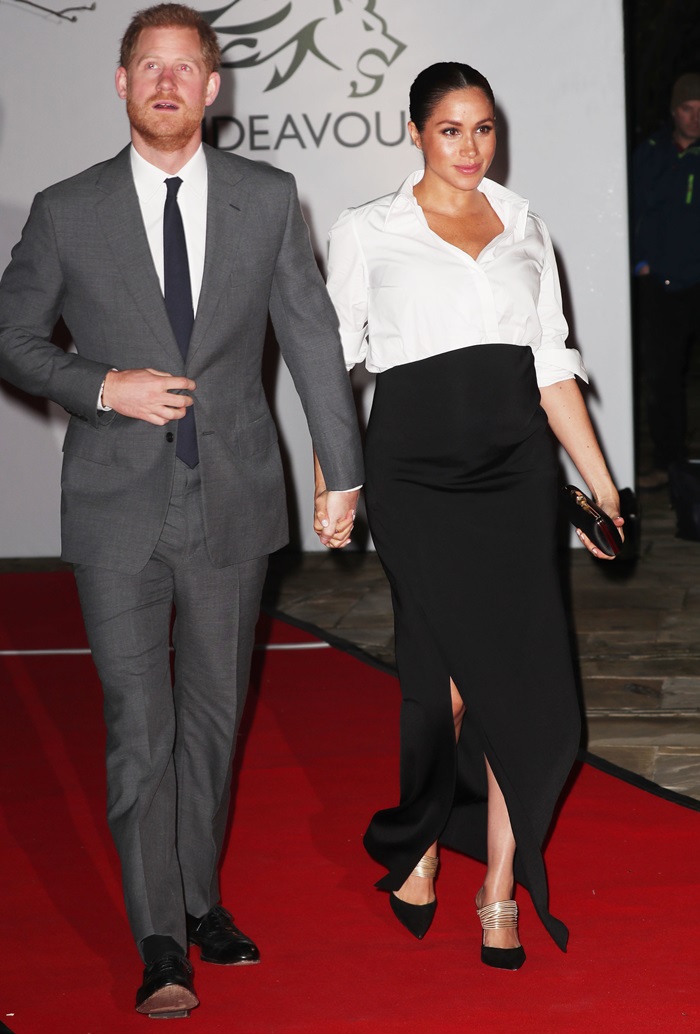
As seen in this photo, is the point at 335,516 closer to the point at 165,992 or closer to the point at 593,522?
the point at 593,522

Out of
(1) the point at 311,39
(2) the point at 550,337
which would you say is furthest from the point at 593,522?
(1) the point at 311,39

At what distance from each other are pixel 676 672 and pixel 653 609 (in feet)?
3.03

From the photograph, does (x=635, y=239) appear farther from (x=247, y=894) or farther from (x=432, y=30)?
(x=247, y=894)

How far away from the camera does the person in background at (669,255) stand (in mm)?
7754

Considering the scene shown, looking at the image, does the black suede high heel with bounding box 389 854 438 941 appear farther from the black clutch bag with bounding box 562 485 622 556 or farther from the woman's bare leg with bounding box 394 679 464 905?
the black clutch bag with bounding box 562 485 622 556

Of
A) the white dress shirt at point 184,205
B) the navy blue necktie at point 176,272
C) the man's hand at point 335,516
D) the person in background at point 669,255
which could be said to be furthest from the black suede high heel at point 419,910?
the person in background at point 669,255

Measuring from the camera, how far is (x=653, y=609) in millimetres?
6039

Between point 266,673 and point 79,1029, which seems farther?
point 266,673

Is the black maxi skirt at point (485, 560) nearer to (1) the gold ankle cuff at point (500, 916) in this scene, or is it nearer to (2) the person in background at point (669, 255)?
(1) the gold ankle cuff at point (500, 916)

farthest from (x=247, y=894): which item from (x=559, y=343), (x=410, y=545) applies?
(x=559, y=343)

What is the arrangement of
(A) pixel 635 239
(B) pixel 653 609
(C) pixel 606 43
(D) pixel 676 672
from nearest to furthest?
(D) pixel 676 672
(B) pixel 653 609
(C) pixel 606 43
(A) pixel 635 239

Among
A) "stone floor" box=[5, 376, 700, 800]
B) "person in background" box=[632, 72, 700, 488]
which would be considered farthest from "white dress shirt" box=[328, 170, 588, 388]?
"person in background" box=[632, 72, 700, 488]

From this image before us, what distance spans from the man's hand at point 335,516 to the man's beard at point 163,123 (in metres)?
0.75

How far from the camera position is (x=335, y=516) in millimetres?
2977
